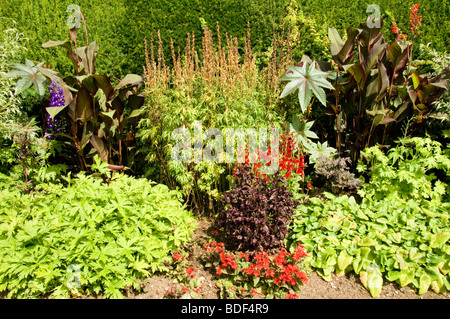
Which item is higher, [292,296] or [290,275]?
[290,275]

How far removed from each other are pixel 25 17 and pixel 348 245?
14.6 ft

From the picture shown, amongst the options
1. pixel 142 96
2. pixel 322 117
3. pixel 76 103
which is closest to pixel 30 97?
pixel 76 103

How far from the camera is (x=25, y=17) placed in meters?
4.43

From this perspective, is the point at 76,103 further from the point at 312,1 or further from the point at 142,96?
the point at 312,1

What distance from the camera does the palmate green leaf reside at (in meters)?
3.66

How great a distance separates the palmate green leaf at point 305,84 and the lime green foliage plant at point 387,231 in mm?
834

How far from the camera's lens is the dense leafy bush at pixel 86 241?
2.62 meters

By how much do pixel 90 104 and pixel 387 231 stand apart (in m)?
3.04

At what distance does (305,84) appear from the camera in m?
3.69

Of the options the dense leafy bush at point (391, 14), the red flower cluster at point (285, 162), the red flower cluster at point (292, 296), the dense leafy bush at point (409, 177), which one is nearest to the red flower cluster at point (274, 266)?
the red flower cluster at point (292, 296)

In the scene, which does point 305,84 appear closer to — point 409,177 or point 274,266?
point 409,177

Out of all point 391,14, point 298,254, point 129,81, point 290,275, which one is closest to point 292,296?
point 290,275

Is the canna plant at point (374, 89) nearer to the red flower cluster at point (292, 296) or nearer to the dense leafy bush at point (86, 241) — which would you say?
the red flower cluster at point (292, 296)

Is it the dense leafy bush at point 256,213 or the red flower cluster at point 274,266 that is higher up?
the dense leafy bush at point 256,213
